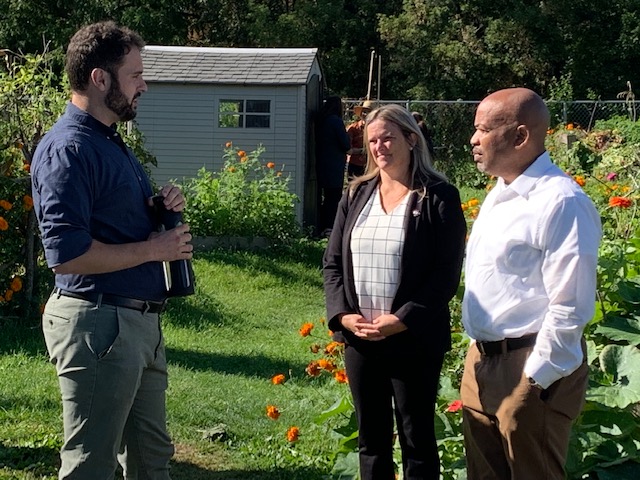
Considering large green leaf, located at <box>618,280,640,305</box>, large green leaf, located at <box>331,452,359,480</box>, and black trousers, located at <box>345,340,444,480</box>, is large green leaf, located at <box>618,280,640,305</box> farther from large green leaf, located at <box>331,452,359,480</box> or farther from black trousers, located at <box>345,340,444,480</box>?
large green leaf, located at <box>331,452,359,480</box>

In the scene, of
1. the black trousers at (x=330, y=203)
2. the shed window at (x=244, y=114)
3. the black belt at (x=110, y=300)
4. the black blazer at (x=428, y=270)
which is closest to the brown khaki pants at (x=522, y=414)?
the black blazer at (x=428, y=270)

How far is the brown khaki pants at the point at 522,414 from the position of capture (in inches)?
125

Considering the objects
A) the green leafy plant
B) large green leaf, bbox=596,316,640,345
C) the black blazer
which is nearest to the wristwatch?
the black blazer

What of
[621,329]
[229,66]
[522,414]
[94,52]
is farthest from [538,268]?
[229,66]

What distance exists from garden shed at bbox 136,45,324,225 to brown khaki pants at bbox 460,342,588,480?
9.91m

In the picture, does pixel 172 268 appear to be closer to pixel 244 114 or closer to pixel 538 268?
pixel 538 268

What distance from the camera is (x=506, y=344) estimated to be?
3.27 metres

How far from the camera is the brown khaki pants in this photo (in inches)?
125

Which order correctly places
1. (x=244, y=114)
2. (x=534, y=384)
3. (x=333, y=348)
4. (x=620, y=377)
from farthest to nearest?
(x=244, y=114) < (x=333, y=348) < (x=620, y=377) < (x=534, y=384)

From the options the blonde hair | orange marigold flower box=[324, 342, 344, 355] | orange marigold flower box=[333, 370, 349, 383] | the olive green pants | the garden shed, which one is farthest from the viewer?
the garden shed

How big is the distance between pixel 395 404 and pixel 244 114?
10.5 m

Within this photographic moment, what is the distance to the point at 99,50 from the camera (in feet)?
10.8

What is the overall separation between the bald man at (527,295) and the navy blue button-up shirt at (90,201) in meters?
1.17

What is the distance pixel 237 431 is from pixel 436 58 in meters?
26.0
